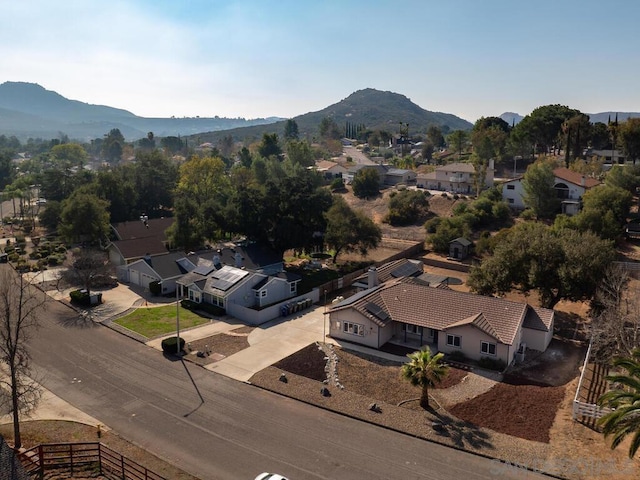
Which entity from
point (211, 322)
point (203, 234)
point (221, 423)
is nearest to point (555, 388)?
point (221, 423)

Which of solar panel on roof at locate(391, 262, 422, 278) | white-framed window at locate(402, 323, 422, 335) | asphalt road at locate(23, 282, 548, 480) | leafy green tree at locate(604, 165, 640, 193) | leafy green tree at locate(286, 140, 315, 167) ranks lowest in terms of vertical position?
asphalt road at locate(23, 282, 548, 480)

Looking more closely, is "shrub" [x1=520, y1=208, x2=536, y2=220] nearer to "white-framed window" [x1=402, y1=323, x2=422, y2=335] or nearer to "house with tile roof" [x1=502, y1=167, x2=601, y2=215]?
"house with tile roof" [x1=502, y1=167, x2=601, y2=215]

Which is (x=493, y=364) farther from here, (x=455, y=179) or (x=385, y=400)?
(x=455, y=179)

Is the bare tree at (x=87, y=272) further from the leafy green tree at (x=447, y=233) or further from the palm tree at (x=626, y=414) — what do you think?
the palm tree at (x=626, y=414)

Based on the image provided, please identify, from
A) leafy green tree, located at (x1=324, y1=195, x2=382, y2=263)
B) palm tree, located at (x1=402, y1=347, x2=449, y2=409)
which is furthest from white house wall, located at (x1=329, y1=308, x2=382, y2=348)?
leafy green tree, located at (x1=324, y1=195, x2=382, y2=263)

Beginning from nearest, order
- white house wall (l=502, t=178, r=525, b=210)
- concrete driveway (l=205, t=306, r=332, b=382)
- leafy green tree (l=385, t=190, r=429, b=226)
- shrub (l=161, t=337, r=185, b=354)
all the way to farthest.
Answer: concrete driveway (l=205, t=306, r=332, b=382)
shrub (l=161, t=337, r=185, b=354)
white house wall (l=502, t=178, r=525, b=210)
leafy green tree (l=385, t=190, r=429, b=226)

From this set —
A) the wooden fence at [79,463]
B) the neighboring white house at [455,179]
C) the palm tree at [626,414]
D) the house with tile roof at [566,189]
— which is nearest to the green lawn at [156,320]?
the wooden fence at [79,463]

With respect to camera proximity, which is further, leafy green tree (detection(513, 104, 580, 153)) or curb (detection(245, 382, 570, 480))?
leafy green tree (detection(513, 104, 580, 153))
